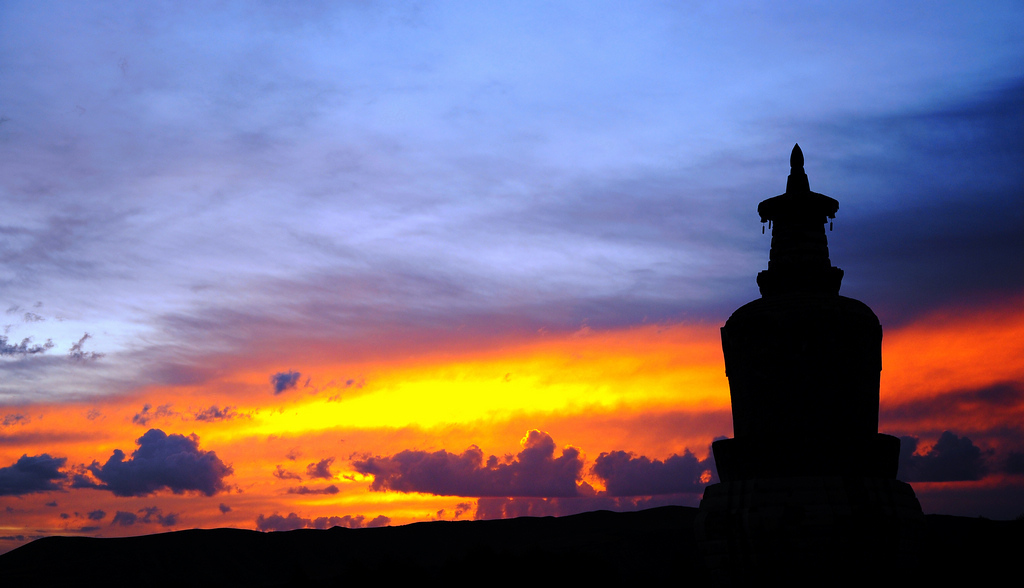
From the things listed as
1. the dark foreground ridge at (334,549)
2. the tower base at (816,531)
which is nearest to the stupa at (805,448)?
the tower base at (816,531)

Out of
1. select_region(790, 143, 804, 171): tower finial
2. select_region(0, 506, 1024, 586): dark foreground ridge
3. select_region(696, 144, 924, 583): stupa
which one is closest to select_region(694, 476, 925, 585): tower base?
select_region(696, 144, 924, 583): stupa

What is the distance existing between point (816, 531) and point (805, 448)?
264 cm

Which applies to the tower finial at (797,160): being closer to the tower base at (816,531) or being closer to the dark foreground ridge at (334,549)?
the tower base at (816,531)

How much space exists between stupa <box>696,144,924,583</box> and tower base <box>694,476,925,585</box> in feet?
0.10

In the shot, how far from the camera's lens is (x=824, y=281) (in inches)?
1314

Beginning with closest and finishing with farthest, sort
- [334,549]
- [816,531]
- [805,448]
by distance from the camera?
1. [816,531]
2. [805,448]
3. [334,549]

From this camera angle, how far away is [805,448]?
31312mm

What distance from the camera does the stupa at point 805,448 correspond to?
1188 inches

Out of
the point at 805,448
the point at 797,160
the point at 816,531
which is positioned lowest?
the point at 816,531

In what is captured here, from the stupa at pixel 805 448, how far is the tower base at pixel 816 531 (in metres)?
0.03

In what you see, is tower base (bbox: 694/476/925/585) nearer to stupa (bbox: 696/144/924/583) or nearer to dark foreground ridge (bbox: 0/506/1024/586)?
stupa (bbox: 696/144/924/583)

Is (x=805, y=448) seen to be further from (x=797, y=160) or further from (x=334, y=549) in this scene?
(x=334, y=549)

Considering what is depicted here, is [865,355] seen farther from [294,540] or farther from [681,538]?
[294,540]

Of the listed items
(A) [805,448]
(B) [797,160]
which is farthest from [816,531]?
(B) [797,160]
